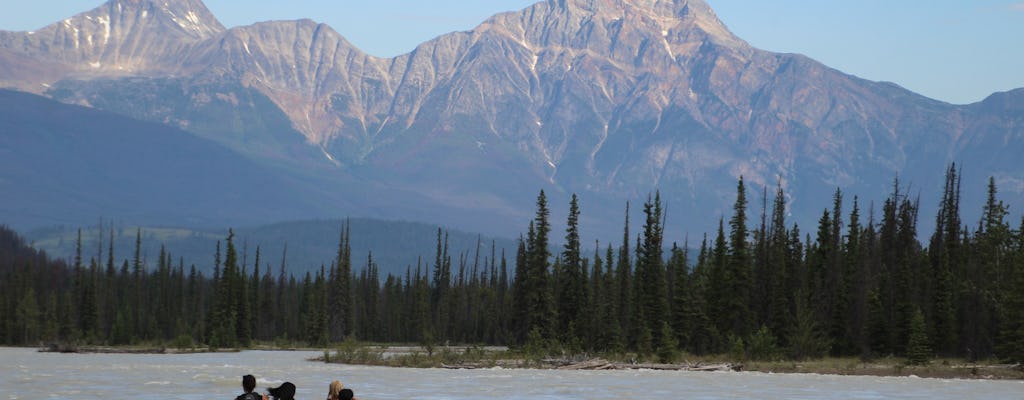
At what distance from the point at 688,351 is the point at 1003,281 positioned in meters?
22.5

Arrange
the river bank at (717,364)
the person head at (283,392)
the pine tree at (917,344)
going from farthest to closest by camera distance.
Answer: the pine tree at (917,344), the river bank at (717,364), the person head at (283,392)

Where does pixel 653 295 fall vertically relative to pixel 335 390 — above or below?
above

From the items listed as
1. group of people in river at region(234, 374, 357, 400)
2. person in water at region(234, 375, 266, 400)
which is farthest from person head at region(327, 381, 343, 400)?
person in water at region(234, 375, 266, 400)

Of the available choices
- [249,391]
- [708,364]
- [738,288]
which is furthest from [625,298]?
[249,391]

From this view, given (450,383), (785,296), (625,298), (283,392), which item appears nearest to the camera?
(283,392)

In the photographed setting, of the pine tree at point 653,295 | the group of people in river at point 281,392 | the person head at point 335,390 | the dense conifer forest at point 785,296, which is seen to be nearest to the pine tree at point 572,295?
the dense conifer forest at point 785,296

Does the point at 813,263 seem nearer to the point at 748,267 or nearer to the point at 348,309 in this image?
the point at 748,267

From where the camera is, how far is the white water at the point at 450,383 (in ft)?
224

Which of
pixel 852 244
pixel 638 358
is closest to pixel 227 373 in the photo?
pixel 638 358

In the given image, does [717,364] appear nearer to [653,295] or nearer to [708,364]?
[708,364]

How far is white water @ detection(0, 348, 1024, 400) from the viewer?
2689 inches

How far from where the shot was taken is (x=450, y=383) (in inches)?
3068

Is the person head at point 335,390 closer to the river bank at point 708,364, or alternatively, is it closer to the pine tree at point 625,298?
the river bank at point 708,364

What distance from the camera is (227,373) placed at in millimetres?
86250
